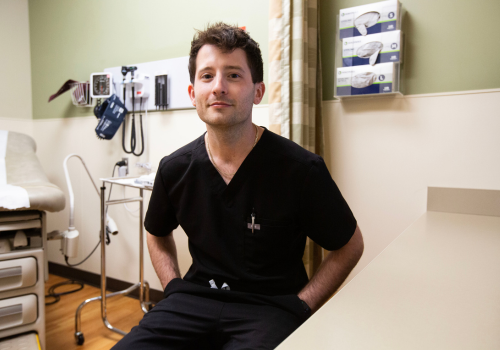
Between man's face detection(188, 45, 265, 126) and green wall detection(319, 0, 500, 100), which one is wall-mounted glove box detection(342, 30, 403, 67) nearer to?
green wall detection(319, 0, 500, 100)

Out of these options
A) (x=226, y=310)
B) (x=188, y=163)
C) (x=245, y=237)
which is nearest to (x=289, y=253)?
(x=245, y=237)

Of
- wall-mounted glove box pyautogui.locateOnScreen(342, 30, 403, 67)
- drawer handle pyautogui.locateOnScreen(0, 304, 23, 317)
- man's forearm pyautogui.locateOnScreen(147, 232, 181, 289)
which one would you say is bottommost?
drawer handle pyautogui.locateOnScreen(0, 304, 23, 317)

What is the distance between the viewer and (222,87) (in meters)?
1.07

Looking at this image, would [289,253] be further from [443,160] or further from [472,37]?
[472,37]

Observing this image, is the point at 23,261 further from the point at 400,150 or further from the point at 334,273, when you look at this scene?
the point at 400,150

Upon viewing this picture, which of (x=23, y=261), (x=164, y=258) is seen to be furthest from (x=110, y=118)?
(x=164, y=258)

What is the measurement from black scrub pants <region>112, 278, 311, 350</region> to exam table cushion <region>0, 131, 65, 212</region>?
40.4 inches

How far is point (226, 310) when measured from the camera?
3.13 feet

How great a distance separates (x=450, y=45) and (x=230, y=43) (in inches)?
41.3

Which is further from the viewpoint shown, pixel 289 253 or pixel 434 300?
pixel 289 253

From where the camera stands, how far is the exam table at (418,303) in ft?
1.53

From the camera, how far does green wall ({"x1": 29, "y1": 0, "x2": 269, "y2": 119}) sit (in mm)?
2133

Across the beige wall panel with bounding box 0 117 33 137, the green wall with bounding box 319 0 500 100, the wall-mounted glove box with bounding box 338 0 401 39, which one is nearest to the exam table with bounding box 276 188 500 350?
the green wall with bounding box 319 0 500 100

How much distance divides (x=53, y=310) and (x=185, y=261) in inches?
36.3
